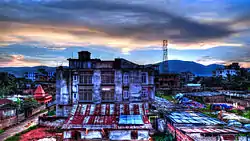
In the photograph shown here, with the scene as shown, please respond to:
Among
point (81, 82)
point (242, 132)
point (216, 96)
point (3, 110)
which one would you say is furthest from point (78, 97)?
point (216, 96)

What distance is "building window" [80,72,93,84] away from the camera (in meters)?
34.3

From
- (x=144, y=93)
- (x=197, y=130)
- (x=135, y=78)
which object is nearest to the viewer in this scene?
(x=197, y=130)

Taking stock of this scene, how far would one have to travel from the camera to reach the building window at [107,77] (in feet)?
112

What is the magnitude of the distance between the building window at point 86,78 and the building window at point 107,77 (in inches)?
69.1

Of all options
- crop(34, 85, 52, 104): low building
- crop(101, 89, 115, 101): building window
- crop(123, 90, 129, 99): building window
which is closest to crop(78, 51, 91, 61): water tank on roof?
crop(101, 89, 115, 101): building window

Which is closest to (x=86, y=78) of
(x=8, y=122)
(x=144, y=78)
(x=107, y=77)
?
(x=107, y=77)

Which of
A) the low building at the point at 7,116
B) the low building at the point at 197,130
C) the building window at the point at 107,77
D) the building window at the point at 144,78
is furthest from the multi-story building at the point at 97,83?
the low building at the point at 197,130

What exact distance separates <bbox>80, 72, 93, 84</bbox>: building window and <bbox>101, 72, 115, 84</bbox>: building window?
5.76 ft

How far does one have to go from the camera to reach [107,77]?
34312 mm

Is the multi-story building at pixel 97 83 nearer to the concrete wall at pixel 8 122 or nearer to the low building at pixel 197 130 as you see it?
the concrete wall at pixel 8 122

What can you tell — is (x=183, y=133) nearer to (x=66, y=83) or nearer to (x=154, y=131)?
(x=154, y=131)

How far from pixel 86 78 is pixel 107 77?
9.63 ft

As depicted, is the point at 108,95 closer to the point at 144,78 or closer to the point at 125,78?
the point at 125,78

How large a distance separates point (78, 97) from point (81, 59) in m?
5.39
